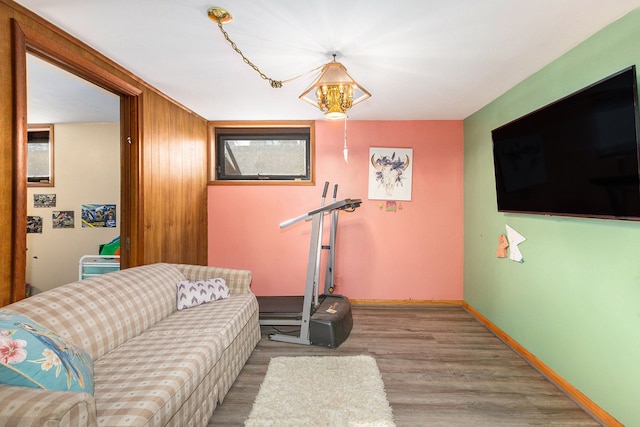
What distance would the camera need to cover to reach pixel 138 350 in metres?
1.78

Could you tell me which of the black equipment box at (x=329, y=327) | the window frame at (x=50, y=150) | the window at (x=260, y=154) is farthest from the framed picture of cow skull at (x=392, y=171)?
the window frame at (x=50, y=150)

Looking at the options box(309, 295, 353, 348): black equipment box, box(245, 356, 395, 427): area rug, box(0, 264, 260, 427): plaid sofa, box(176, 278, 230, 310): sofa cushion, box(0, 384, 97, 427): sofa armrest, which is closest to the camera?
box(0, 384, 97, 427): sofa armrest

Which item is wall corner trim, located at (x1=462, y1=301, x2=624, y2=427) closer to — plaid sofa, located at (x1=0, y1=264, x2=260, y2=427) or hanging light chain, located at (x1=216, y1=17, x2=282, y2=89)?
plaid sofa, located at (x1=0, y1=264, x2=260, y2=427)

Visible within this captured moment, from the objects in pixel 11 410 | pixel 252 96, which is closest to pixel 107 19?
pixel 252 96

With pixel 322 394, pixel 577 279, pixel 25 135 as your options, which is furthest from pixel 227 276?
pixel 577 279

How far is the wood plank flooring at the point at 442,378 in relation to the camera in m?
1.92

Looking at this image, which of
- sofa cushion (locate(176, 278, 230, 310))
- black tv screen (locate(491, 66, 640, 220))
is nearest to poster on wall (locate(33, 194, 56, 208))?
sofa cushion (locate(176, 278, 230, 310))

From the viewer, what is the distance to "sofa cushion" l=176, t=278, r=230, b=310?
2.51 m

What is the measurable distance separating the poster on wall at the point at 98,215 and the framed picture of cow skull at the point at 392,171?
11.4 feet

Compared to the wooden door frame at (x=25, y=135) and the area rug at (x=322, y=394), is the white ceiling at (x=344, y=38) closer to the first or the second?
the wooden door frame at (x=25, y=135)

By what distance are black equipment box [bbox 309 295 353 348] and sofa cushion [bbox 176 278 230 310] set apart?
83 cm

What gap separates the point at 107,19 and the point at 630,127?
288 centimetres

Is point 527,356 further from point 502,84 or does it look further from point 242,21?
point 242,21

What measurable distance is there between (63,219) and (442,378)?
4766 millimetres
